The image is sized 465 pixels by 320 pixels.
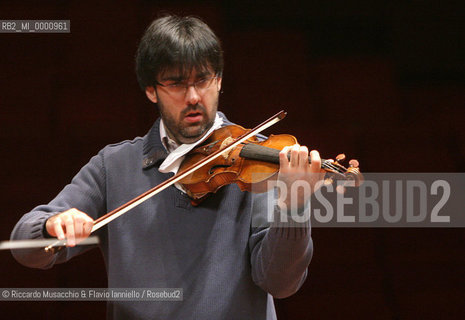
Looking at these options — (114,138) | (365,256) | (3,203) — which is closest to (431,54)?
(365,256)

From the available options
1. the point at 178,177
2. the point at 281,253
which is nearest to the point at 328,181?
the point at 281,253

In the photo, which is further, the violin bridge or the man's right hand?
the violin bridge

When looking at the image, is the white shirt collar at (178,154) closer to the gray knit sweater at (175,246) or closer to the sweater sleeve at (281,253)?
the gray knit sweater at (175,246)

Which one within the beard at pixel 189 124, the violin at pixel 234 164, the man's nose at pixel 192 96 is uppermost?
the man's nose at pixel 192 96

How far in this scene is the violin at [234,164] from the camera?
802mm

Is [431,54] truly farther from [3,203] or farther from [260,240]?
[3,203]

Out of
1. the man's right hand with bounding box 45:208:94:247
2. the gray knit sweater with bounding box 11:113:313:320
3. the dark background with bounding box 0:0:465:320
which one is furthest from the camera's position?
the dark background with bounding box 0:0:465:320

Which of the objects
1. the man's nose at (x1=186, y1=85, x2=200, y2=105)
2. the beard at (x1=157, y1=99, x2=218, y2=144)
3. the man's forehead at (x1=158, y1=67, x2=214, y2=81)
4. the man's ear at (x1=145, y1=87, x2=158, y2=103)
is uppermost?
the man's forehead at (x1=158, y1=67, x2=214, y2=81)

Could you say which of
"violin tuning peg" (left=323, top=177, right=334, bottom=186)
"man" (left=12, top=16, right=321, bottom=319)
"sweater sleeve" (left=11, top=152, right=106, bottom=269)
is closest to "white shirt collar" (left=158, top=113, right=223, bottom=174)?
"man" (left=12, top=16, right=321, bottom=319)

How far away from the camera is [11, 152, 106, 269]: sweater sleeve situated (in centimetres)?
78

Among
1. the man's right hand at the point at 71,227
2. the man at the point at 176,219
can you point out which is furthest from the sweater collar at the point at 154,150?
the man's right hand at the point at 71,227

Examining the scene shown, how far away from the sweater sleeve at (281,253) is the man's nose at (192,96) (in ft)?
0.62

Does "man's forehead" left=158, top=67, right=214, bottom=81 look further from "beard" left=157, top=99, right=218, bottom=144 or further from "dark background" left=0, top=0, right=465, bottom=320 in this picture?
"dark background" left=0, top=0, right=465, bottom=320

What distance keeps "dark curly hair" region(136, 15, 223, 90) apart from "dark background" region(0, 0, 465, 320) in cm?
25
